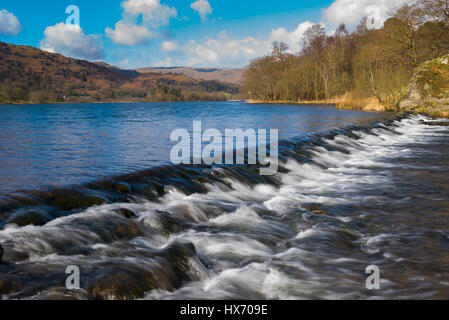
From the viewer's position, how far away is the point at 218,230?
18.6ft

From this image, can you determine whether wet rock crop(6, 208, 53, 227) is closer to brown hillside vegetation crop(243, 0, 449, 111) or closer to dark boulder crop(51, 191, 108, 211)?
dark boulder crop(51, 191, 108, 211)

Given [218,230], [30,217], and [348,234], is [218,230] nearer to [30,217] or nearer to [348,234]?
[348,234]

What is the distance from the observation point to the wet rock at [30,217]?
5.12m

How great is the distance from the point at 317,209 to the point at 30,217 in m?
5.11

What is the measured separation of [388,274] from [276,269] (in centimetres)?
134

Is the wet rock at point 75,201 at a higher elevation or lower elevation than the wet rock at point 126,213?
higher

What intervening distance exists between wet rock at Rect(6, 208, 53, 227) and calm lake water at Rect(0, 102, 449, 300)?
28 millimetres

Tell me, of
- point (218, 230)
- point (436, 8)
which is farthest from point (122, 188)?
point (436, 8)

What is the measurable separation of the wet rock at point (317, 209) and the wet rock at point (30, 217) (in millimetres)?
4675

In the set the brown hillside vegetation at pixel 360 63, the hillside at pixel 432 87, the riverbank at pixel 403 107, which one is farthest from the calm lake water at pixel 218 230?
the brown hillside vegetation at pixel 360 63

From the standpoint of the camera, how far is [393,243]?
16.6 feet

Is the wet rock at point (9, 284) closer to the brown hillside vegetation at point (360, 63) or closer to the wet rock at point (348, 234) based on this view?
the wet rock at point (348, 234)

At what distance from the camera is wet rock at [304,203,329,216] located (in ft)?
21.6
